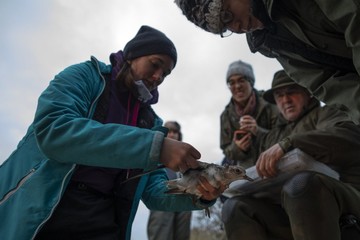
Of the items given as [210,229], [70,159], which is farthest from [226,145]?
[210,229]

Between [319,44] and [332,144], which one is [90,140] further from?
[332,144]

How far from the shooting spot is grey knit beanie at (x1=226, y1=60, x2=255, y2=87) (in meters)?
3.56

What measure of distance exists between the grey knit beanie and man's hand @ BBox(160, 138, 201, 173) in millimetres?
2119

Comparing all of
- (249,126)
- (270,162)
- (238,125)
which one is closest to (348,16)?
(270,162)

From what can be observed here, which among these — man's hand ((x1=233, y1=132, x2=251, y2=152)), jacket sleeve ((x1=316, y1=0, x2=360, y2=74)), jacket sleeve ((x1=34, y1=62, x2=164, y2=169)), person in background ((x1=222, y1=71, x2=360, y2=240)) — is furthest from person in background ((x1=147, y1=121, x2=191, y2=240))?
jacket sleeve ((x1=316, y1=0, x2=360, y2=74))

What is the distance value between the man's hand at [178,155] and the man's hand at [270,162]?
73 centimetres

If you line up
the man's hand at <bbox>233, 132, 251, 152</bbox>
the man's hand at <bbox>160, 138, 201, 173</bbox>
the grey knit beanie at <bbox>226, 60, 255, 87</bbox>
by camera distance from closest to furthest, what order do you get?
the man's hand at <bbox>160, 138, 201, 173</bbox> < the man's hand at <bbox>233, 132, 251, 152</bbox> < the grey knit beanie at <bbox>226, 60, 255, 87</bbox>

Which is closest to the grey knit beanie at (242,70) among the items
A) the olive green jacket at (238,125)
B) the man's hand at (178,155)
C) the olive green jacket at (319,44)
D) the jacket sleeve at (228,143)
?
the olive green jacket at (238,125)

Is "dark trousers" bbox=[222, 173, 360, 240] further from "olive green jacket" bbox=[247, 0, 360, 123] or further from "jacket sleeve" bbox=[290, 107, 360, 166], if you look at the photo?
"olive green jacket" bbox=[247, 0, 360, 123]

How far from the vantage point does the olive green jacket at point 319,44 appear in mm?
1288

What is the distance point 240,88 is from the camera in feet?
11.5

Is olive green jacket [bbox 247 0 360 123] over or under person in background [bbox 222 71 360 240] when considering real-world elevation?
over

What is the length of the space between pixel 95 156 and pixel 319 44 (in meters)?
1.09

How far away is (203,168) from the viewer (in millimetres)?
1646
